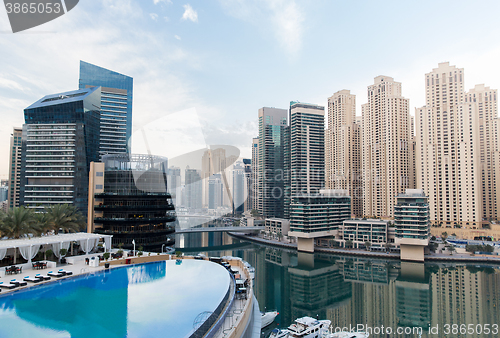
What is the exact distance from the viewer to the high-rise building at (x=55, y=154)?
45625 millimetres

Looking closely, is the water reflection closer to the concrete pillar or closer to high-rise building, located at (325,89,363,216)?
the concrete pillar

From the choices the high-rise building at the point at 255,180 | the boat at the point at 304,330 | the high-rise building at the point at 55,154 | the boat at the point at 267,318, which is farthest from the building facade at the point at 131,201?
the high-rise building at the point at 255,180

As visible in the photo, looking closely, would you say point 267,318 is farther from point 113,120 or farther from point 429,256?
point 113,120

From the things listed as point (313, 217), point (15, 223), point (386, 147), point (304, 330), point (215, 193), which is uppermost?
point (386, 147)

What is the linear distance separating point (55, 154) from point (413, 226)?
51.7m

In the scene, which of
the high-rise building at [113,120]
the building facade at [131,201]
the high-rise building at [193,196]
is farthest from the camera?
the high-rise building at [113,120]

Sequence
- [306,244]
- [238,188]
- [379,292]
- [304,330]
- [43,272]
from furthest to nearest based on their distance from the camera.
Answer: [238,188]
[306,244]
[379,292]
[304,330]
[43,272]

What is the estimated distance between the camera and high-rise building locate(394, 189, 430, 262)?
1599 inches

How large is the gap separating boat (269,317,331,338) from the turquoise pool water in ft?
17.4

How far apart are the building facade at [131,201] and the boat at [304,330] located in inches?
709

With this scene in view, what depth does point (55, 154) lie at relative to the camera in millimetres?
46594

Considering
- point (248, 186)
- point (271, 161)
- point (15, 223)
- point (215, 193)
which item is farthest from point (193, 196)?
point (248, 186)

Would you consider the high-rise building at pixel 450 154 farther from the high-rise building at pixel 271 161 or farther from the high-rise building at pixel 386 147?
the high-rise building at pixel 271 161

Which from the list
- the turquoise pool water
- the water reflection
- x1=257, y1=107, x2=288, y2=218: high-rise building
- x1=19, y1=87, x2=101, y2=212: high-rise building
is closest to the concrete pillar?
the water reflection
